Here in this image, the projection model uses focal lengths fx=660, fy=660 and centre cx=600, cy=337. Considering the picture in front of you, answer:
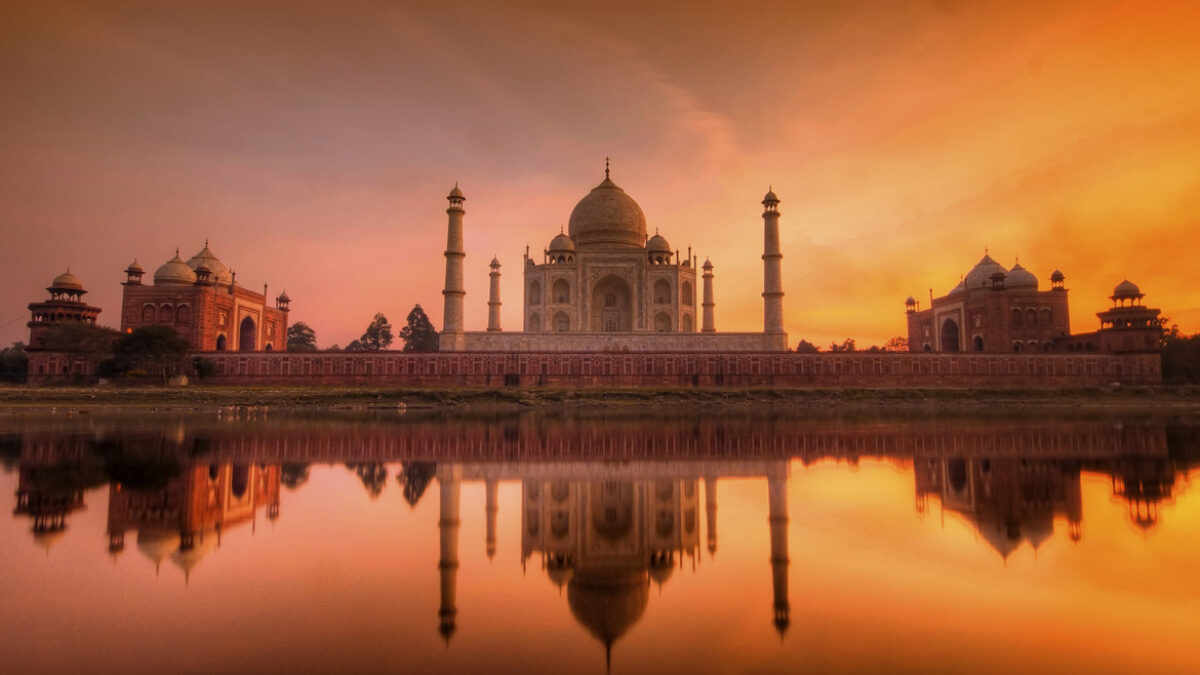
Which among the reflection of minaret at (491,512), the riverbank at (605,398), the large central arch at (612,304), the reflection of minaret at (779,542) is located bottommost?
the reflection of minaret at (491,512)

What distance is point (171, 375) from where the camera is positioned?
118ft

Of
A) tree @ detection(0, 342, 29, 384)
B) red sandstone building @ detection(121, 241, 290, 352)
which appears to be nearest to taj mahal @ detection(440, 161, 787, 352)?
red sandstone building @ detection(121, 241, 290, 352)

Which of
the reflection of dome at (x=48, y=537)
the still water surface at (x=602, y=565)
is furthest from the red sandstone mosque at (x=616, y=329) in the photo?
→ the reflection of dome at (x=48, y=537)

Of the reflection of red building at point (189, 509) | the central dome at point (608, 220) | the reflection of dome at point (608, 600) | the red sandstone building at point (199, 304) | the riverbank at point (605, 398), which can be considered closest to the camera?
the reflection of dome at point (608, 600)

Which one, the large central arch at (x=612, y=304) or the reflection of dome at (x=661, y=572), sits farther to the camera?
the large central arch at (x=612, y=304)

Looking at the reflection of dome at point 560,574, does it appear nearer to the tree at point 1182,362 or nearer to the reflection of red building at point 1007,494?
the reflection of red building at point 1007,494

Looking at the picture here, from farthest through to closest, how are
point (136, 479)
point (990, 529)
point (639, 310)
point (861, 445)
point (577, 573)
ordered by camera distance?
point (639, 310) < point (861, 445) < point (136, 479) < point (990, 529) < point (577, 573)

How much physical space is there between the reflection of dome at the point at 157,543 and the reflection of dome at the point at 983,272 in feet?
174

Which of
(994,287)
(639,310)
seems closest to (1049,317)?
(994,287)

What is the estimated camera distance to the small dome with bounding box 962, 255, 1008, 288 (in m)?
49.1

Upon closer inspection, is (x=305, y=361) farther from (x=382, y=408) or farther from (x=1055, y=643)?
(x=1055, y=643)

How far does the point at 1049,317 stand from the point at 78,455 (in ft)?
177

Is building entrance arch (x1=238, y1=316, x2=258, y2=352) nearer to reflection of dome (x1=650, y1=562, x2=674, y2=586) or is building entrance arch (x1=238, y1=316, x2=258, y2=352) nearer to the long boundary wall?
the long boundary wall

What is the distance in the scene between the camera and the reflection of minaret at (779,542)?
14.1 feet
